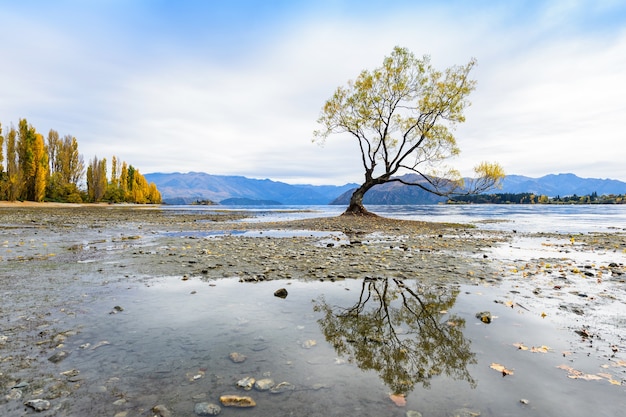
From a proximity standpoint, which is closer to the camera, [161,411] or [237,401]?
[161,411]

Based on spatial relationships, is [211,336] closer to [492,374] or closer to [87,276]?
[492,374]

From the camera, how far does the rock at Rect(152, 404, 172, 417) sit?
3424mm

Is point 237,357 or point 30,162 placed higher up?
point 30,162

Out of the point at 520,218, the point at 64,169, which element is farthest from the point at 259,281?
the point at 64,169

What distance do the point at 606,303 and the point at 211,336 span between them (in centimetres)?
905

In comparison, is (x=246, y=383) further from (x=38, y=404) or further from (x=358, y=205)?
(x=358, y=205)

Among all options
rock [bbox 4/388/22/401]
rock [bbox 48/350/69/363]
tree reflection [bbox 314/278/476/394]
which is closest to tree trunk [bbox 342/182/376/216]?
tree reflection [bbox 314/278/476/394]

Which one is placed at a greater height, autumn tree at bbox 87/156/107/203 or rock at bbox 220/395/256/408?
autumn tree at bbox 87/156/107/203

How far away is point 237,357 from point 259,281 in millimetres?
4782

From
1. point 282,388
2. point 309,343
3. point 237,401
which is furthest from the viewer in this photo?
point 309,343

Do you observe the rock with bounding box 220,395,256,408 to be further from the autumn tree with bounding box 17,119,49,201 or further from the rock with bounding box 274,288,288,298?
the autumn tree with bounding box 17,119,49,201

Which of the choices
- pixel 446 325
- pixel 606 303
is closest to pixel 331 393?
pixel 446 325

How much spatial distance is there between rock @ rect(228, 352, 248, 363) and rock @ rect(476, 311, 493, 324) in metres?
4.74

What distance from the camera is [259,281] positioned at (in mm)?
9531
